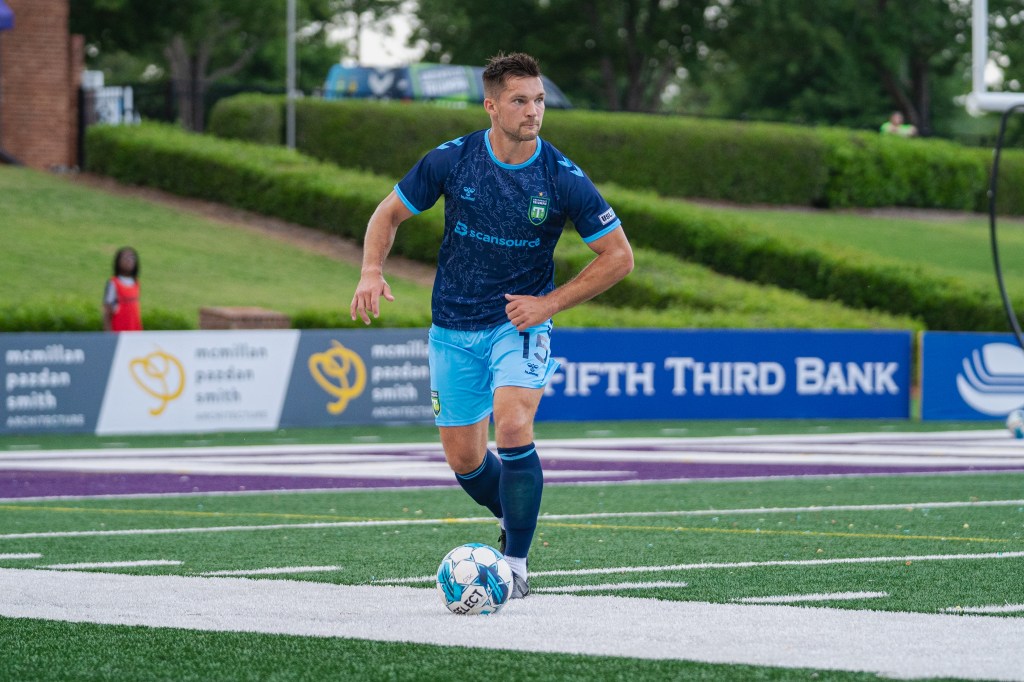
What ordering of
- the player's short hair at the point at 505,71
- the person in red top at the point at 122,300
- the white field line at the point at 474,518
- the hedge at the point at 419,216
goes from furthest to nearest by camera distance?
the hedge at the point at 419,216 → the person in red top at the point at 122,300 → the white field line at the point at 474,518 → the player's short hair at the point at 505,71

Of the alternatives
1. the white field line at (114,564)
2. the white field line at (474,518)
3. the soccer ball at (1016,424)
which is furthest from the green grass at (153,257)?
the white field line at (114,564)

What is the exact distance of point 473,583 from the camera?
601cm

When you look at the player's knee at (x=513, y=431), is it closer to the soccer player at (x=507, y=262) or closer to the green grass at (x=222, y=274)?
the soccer player at (x=507, y=262)

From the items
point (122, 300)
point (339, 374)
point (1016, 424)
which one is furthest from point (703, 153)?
point (122, 300)

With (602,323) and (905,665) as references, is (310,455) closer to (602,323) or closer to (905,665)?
(602,323)

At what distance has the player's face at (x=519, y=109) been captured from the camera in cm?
657

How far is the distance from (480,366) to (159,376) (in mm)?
11600

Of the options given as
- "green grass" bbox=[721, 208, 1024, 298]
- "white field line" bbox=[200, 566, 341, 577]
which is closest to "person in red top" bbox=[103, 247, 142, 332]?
"white field line" bbox=[200, 566, 341, 577]

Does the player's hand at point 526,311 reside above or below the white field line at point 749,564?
above

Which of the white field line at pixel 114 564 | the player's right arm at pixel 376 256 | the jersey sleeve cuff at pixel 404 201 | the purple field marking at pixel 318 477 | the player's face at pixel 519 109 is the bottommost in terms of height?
the purple field marking at pixel 318 477

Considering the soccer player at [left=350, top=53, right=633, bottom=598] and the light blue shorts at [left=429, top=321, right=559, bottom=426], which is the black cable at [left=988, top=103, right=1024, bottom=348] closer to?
the soccer player at [left=350, top=53, right=633, bottom=598]

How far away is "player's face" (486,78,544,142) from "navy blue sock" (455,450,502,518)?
4.84ft

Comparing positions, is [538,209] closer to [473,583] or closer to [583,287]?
[583,287]

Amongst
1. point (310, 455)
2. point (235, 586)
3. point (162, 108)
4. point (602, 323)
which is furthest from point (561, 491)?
point (162, 108)
